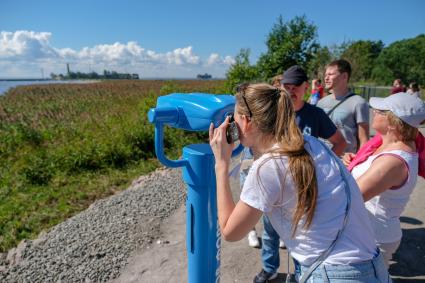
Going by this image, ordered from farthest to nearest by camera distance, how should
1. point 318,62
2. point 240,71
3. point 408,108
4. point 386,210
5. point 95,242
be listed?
1. point 318,62
2. point 240,71
3. point 95,242
4. point 386,210
5. point 408,108

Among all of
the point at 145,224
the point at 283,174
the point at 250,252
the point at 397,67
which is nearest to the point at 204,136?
the point at 145,224

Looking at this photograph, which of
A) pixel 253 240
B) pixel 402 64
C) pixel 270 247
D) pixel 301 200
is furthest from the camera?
pixel 402 64

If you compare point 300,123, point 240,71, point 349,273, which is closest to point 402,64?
point 240,71

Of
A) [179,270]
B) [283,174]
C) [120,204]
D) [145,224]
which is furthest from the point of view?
[120,204]

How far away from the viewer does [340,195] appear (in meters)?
1.12

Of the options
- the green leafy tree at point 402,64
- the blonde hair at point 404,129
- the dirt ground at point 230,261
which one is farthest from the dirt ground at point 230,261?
the green leafy tree at point 402,64

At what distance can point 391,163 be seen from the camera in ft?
5.20

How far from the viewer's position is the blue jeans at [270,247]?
235 cm

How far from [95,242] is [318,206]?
8.56ft

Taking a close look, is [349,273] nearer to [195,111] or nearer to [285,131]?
[285,131]

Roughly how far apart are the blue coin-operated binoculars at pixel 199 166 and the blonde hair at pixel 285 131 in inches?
7.4

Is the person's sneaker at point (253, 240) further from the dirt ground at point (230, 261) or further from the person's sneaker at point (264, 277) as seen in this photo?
the person's sneaker at point (264, 277)

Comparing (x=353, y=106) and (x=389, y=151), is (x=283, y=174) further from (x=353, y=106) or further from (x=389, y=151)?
(x=353, y=106)

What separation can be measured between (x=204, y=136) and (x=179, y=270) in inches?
224
